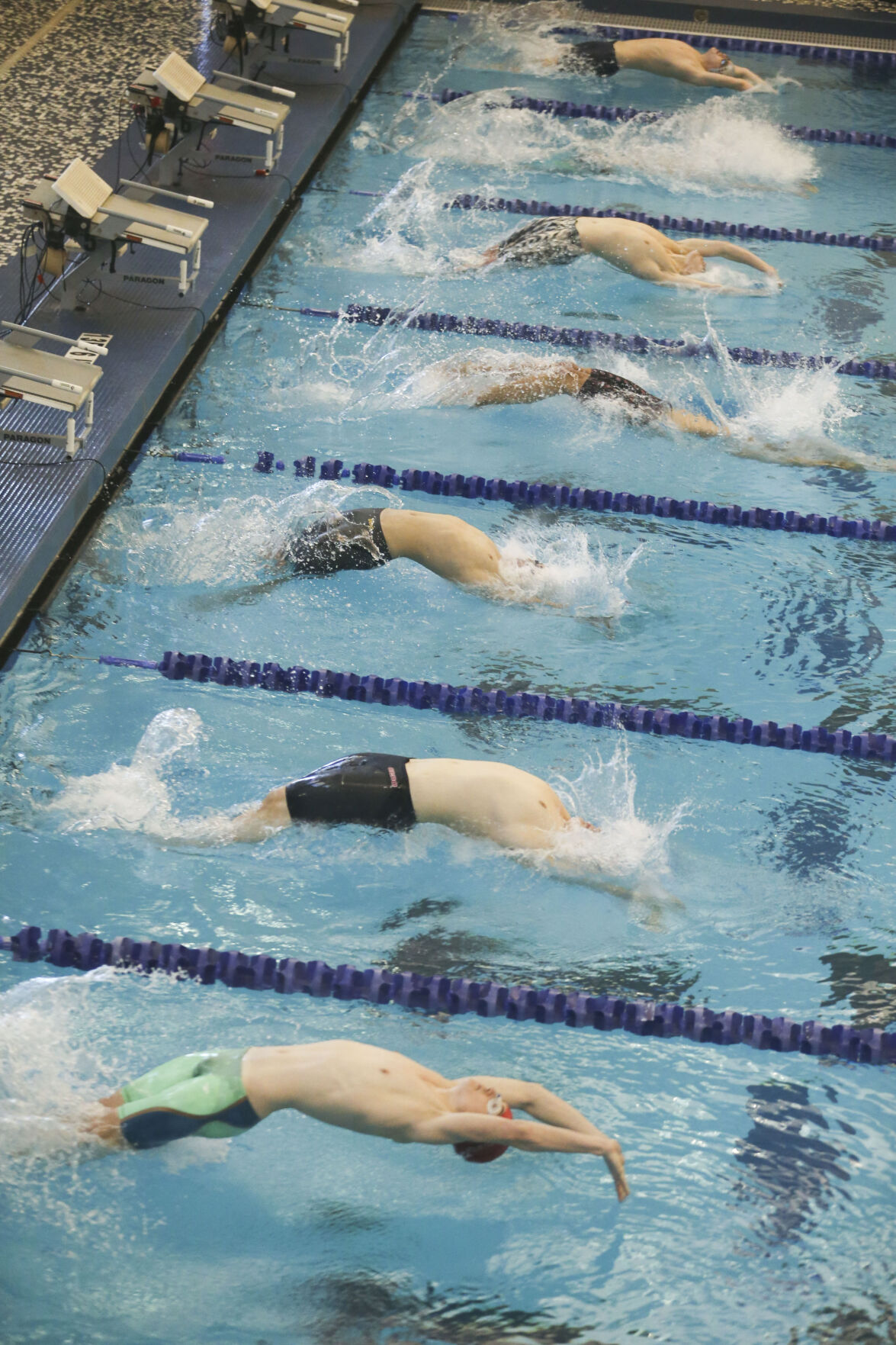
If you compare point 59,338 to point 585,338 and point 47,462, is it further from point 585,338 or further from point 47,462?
point 585,338

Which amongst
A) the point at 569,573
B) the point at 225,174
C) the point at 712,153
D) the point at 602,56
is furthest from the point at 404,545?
the point at 602,56

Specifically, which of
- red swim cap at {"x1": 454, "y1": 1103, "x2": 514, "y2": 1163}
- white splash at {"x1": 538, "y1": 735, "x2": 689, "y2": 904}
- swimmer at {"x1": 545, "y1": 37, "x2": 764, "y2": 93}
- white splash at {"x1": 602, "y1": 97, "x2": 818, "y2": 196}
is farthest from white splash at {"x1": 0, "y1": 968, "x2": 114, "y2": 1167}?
swimmer at {"x1": 545, "y1": 37, "x2": 764, "y2": 93}

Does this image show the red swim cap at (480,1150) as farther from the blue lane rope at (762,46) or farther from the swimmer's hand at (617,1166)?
the blue lane rope at (762,46)

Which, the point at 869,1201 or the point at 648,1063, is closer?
the point at 869,1201

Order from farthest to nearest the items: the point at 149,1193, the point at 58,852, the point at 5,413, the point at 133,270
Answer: the point at 133,270 → the point at 5,413 → the point at 58,852 → the point at 149,1193

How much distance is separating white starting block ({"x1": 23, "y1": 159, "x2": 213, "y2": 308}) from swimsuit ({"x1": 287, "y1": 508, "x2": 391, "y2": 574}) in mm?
1408

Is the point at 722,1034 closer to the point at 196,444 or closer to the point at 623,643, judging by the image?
the point at 623,643

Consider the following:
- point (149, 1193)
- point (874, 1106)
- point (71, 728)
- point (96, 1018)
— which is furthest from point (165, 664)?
point (874, 1106)

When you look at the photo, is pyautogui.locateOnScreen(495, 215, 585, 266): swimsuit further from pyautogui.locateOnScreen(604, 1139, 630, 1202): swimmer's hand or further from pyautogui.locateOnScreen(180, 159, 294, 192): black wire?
pyautogui.locateOnScreen(604, 1139, 630, 1202): swimmer's hand

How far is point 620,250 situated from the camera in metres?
5.36

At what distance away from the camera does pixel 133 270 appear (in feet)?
17.2

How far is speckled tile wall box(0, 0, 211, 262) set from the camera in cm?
604

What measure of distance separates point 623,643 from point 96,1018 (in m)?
1.76

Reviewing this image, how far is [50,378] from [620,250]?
235 centimetres
